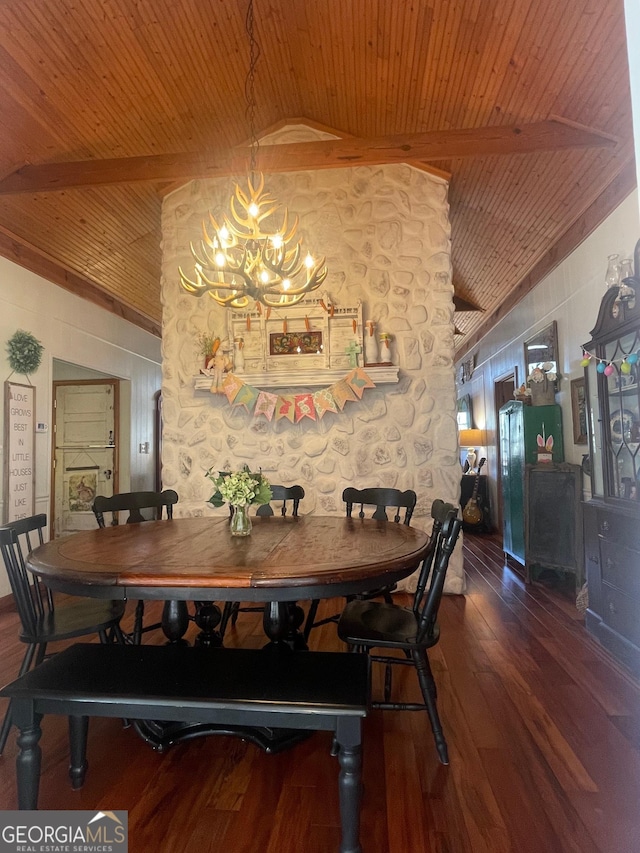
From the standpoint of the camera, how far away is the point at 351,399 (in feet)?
13.3

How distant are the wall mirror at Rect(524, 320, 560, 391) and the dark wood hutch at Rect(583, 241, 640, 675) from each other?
1.32 m

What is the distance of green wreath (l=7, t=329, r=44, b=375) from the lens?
4.11 m

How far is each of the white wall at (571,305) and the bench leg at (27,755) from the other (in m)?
3.76

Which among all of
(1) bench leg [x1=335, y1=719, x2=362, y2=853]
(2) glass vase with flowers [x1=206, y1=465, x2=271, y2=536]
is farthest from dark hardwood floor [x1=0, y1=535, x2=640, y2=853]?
(2) glass vase with flowers [x1=206, y1=465, x2=271, y2=536]

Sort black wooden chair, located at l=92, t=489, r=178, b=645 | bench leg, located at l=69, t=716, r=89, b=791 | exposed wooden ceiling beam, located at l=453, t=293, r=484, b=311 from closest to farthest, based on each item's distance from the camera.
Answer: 1. bench leg, located at l=69, t=716, r=89, b=791
2. black wooden chair, located at l=92, t=489, r=178, b=645
3. exposed wooden ceiling beam, located at l=453, t=293, r=484, b=311

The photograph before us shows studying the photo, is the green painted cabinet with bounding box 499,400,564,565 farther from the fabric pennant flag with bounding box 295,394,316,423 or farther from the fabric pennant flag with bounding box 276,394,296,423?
the fabric pennant flag with bounding box 276,394,296,423

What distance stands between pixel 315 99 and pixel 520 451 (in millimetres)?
3615

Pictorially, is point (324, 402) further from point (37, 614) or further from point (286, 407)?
point (37, 614)

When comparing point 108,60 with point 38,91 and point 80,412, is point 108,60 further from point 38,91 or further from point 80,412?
point 80,412

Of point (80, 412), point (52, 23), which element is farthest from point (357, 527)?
point (80, 412)

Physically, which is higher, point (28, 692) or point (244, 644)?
point (28, 692)

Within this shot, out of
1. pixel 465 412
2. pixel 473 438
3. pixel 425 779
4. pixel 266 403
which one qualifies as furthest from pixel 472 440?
pixel 425 779

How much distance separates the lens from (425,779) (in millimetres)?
1732

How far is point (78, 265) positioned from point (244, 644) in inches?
165
